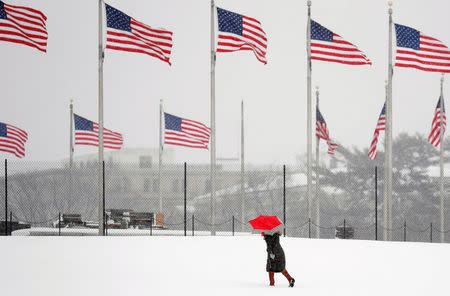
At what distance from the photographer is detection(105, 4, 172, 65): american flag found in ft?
91.9

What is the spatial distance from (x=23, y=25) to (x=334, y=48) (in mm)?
11351

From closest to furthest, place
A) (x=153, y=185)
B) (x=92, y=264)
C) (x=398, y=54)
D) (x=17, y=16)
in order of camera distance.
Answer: (x=92, y=264) < (x=17, y=16) < (x=398, y=54) < (x=153, y=185)

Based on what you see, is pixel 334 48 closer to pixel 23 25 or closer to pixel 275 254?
pixel 23 25

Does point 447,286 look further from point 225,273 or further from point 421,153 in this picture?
point 421,153

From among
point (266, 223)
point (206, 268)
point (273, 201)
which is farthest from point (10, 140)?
point (273, 201)

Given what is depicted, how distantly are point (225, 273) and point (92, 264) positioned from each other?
10.8 feet

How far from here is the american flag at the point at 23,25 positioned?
2714 centimetres

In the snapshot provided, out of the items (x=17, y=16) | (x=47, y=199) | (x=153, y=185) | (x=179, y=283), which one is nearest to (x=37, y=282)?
(x=179, y=283)

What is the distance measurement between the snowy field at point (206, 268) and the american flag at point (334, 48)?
714 centimetres

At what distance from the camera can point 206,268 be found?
18078 mm

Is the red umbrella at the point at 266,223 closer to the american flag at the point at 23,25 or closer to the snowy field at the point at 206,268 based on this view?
the snowy field at the point at 206,268

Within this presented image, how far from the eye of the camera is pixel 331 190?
73562 mm

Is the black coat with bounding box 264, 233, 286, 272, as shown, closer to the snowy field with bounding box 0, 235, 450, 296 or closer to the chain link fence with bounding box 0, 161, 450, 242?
the snowy field with bounding box 0, 235, 450, 296

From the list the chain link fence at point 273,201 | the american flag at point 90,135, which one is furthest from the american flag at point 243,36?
the chain link fence at point 273,201
